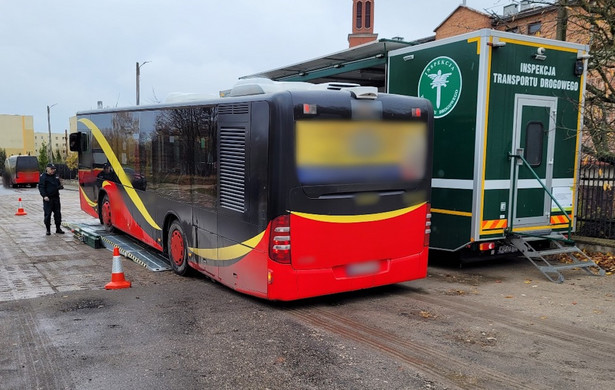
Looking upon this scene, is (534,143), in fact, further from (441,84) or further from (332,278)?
(332,278)

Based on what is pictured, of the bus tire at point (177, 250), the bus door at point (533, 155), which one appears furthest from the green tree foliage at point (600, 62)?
the bus tire at point (177, 250)

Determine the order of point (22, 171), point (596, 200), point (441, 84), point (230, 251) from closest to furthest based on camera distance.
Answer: point (230, 251) < point (441, 84) < point (596, 200) < point (22, 171)

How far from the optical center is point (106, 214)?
39.9ft

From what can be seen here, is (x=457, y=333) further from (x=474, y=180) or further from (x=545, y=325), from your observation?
(x=474, y=180)

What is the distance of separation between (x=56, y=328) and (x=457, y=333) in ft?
14.7

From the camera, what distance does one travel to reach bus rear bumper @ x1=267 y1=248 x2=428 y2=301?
6.14 metres

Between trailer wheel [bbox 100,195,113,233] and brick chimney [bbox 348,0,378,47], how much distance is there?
168 ft

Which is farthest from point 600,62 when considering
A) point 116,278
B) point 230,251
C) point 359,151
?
point 116,278

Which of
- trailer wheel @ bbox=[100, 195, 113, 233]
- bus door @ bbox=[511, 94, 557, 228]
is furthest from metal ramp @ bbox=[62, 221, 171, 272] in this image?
bus door @ bbox=[511, 94, 557, 228]

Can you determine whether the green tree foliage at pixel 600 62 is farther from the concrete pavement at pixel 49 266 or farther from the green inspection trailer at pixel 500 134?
the concrete pavement at pixel 49 266

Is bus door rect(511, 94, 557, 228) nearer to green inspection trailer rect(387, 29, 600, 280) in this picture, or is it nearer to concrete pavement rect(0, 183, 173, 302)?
green inspection trailer rect(387, 29, 600, 280)

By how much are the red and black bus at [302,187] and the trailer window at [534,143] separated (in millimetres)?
2482

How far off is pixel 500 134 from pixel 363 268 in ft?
11.3

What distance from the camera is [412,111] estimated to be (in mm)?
7004
